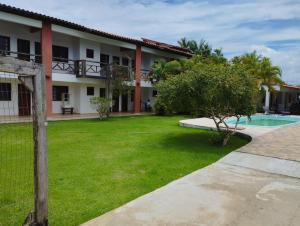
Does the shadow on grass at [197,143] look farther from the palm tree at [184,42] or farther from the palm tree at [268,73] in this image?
the palm tree at [184,42]

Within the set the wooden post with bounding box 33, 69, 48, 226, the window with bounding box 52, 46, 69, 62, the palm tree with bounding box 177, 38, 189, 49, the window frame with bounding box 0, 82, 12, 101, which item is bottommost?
the wooden post with bounding box 33, 69, 48, 226

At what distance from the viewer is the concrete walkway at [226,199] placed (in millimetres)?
4355

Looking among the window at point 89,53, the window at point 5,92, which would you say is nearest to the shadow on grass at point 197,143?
the window at point 5,92

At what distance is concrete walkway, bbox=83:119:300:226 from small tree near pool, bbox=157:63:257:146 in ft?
8.07

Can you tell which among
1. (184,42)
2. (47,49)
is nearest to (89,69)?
(47,49)

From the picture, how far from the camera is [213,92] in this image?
966 centimetres

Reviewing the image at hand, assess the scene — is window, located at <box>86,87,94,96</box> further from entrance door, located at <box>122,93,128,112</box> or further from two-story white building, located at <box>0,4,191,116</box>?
entrance door, located at <box>122,93,128,112</box>

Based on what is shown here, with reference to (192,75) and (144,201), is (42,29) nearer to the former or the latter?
(192,75)

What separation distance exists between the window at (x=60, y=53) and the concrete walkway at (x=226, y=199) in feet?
52.8

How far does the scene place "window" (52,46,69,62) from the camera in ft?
68.1

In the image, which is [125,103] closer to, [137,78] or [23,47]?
[137,78]

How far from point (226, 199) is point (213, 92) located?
5022mm

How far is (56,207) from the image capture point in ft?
15.6

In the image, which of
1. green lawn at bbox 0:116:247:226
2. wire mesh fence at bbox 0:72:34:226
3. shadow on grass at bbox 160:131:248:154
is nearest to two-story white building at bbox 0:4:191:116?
wire mesh fence at bbox 0:72:34:226
